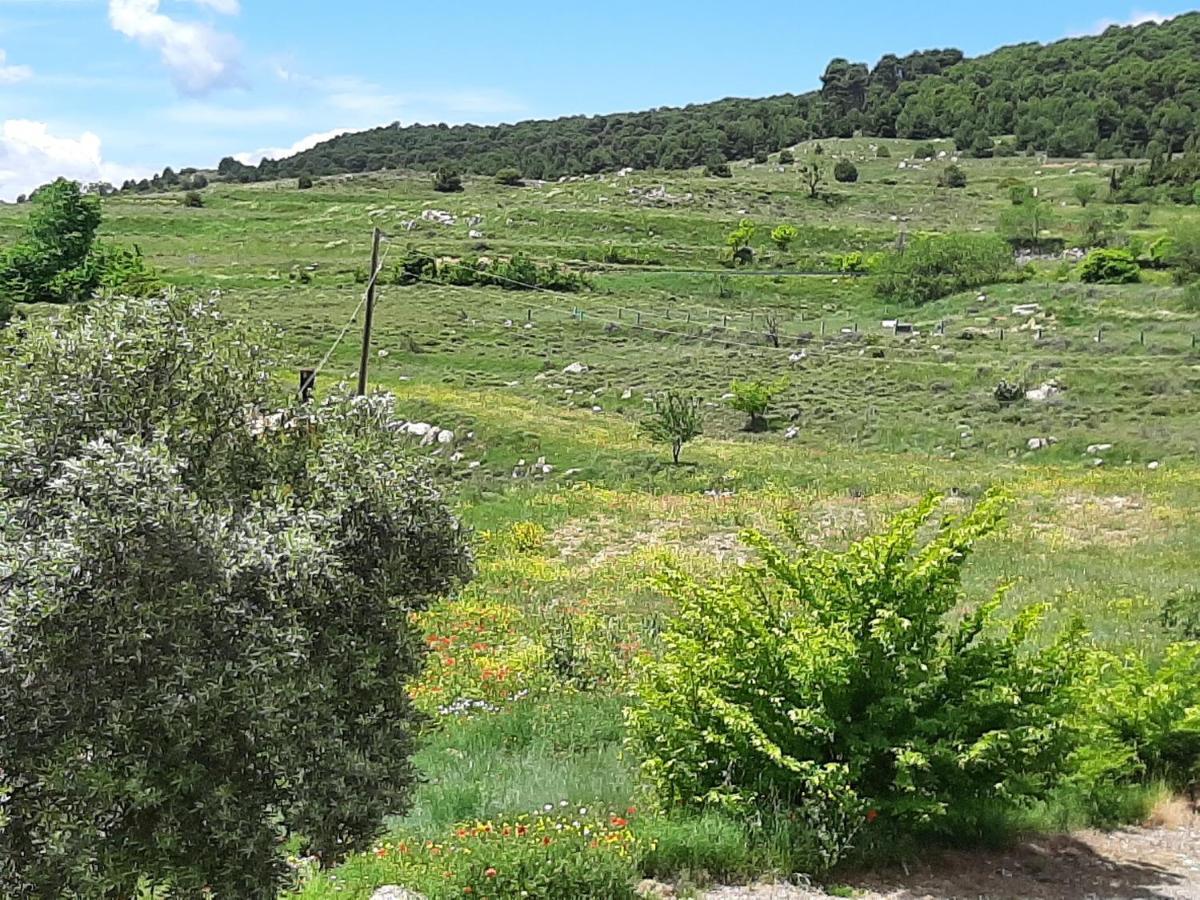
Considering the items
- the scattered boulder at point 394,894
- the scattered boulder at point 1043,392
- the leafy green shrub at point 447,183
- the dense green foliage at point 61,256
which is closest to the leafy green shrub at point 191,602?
the scattered boulder at point 394,894

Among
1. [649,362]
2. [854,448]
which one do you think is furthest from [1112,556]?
[649,362]

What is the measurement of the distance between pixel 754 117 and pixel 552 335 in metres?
129

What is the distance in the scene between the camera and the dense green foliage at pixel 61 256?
54475mm

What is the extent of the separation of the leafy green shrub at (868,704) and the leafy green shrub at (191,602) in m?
3.08

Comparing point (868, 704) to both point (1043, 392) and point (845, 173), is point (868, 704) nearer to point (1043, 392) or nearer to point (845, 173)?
point (1043, 392)

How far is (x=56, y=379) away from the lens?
3959mm

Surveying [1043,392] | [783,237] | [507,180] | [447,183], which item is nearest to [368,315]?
[1043,392]

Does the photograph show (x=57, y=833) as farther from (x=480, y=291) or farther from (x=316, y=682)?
(x=480, y=291)

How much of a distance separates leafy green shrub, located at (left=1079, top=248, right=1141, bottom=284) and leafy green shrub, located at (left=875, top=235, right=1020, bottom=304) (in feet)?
10.9

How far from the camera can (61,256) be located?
196 ft

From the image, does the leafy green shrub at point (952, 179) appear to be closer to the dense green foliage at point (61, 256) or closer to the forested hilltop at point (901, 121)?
the forested hilltop at point (901, 121)

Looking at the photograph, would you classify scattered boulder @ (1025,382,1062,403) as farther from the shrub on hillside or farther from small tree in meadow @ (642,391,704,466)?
the shrub on hillside

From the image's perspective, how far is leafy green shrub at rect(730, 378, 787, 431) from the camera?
111ft

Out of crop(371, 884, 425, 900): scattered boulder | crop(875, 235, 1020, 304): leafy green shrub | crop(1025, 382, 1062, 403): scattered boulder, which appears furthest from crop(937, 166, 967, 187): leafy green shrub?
crop(371, 884, 425, 900): scattered boulder
